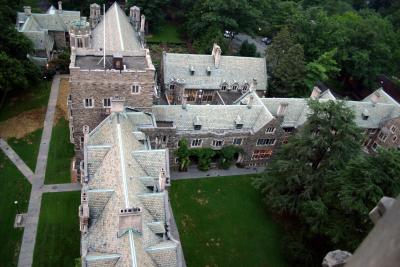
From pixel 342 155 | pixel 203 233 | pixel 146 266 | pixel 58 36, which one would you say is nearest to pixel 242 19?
pixel 58 36

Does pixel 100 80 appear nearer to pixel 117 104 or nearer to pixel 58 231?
pixel 117 104

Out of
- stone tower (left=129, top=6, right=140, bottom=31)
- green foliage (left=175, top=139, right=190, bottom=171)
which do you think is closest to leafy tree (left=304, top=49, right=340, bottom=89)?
green foliage (left=175, top=139, right=190, bottom=171)

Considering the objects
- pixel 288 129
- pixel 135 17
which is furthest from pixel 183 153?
pixel 135 17

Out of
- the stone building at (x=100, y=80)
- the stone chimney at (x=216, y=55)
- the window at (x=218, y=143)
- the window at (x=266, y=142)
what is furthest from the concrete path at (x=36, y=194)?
the window at (x=266, y=142)

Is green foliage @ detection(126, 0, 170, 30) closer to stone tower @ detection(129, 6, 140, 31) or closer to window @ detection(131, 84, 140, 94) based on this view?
stone tower @ detection(129, 6, 140, 31)

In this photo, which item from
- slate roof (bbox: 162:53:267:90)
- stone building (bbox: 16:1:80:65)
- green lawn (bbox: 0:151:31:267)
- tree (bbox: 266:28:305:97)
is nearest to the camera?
green lawn (bbox: 0:151:31:267)

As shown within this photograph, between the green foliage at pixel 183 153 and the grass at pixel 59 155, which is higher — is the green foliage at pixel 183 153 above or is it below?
above

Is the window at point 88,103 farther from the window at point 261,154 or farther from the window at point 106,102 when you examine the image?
the window at point 261,154
